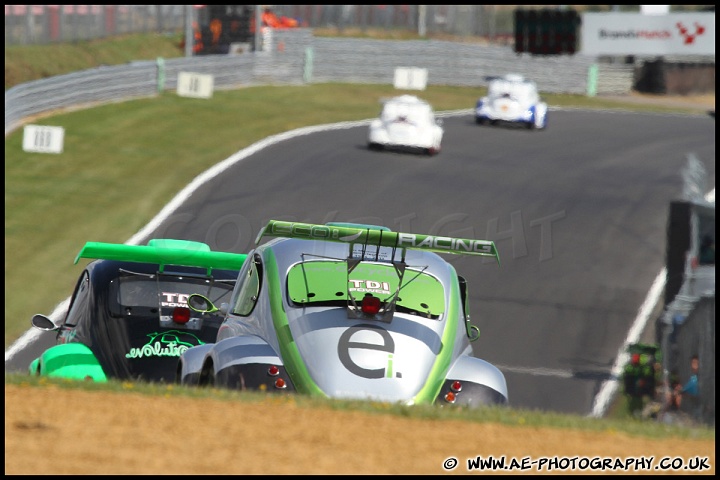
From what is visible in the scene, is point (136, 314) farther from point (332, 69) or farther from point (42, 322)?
point (332, 69)

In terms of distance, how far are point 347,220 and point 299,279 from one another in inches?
630

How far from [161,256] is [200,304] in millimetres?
899

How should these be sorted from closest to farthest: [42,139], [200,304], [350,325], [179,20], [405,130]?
[350,325], [200,304], [42,139], [405,130], [179,20]

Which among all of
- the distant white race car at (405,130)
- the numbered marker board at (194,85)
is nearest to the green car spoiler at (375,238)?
the distant white race car at (405,130)

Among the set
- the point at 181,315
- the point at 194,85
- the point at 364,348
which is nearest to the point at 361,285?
the point at 364,348

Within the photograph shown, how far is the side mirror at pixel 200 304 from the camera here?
9711 millimetres

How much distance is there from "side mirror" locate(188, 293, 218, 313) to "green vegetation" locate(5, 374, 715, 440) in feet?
5.26

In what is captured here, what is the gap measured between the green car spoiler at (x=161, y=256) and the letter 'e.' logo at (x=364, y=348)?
2843 millimetres

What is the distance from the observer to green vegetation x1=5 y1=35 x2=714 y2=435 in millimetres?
22281

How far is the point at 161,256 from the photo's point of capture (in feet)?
34.6

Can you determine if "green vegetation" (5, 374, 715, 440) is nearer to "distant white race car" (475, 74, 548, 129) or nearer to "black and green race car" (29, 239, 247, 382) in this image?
"black and green race car" (29, 239, 247, 382)

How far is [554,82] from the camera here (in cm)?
4947

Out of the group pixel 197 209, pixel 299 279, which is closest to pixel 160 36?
pixel 197 209

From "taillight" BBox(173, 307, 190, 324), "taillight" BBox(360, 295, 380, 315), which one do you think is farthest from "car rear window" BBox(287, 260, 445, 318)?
"taillight" BBox(173, 307, 190, 324)
